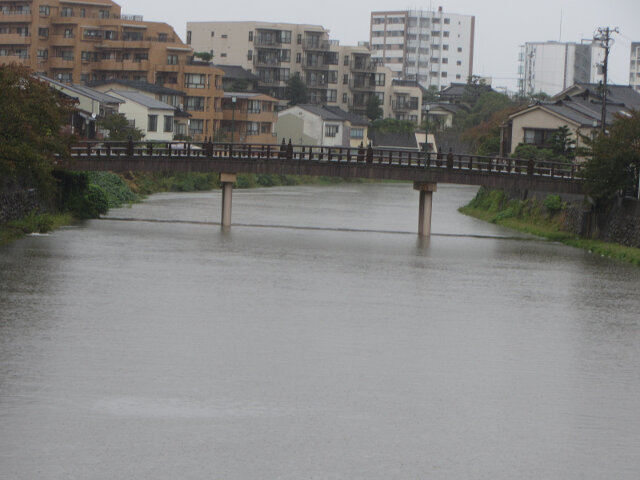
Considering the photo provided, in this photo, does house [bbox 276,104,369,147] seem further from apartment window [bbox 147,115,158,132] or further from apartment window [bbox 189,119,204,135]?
apartment window [bbox 147,115,158,132]

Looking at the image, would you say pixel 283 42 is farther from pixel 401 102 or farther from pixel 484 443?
pixel 484 443

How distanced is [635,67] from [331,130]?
6502 cm

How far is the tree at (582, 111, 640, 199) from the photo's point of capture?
132 feet

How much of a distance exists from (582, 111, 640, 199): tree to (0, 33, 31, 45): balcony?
192ft

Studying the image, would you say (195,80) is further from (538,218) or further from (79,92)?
(538,218)

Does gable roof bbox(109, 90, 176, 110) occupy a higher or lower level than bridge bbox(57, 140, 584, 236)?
higher

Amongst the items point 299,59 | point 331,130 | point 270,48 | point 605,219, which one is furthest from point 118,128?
point 299,59

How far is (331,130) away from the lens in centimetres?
9588

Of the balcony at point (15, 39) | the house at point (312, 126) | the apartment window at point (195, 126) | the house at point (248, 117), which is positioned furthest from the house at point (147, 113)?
the house at point (312, 126)

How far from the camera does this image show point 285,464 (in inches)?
468

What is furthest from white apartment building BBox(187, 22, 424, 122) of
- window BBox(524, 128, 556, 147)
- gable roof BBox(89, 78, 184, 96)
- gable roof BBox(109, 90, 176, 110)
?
window BBox(524, 128, 556, 147)

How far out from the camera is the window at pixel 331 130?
9538cm

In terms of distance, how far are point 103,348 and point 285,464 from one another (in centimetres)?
691

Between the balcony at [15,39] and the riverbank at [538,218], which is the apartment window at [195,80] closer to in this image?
the balcony at [15,39]
